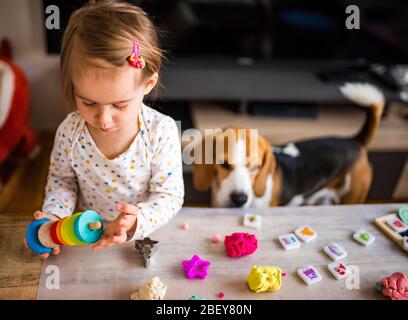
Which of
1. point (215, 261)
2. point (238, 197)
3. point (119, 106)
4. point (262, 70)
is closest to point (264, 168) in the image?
point (238, 197)

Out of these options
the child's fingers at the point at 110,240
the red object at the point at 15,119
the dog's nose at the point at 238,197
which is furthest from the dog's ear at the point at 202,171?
the red object at the point at 15,119

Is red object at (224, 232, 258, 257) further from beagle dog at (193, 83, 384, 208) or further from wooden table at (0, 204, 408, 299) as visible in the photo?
beagle dog at (193, 83, 384, 208)

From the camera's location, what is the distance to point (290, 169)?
1407mm

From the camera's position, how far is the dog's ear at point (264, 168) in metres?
1.26

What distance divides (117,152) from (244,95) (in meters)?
1.07

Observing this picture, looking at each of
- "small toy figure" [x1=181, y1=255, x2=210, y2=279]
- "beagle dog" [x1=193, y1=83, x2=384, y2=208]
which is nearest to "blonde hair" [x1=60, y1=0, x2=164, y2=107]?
"small toy figure" [x1=181, y1=255, x2=210, y2=279]

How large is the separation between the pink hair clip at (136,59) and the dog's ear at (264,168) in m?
0.59

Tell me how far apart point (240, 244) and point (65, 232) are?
0.32 metres

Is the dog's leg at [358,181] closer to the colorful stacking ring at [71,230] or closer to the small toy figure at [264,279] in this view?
the small toy figure at [264,279]

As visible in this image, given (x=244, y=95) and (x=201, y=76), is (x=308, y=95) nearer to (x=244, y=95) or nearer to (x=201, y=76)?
(x=244, y=95)

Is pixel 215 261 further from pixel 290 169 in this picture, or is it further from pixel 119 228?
pixel 290 169

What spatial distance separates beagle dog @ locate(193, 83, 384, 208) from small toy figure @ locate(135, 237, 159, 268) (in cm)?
44

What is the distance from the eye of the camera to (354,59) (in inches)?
77.6

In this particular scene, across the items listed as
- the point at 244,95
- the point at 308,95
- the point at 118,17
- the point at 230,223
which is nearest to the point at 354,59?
the point at 308,95
